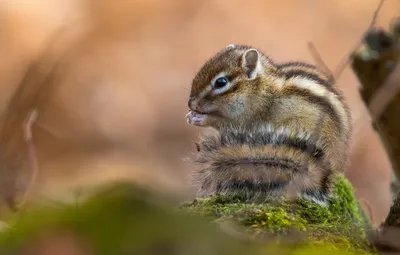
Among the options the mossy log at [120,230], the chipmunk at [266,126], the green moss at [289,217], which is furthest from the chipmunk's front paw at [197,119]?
the mossy log at [120,230]

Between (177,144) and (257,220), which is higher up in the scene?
(257,220)

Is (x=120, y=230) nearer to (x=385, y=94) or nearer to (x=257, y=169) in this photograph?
(x=257, y=169)

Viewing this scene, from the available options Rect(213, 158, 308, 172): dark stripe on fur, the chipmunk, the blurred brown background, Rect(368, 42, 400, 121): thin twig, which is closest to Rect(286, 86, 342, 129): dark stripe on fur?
the chipmunk

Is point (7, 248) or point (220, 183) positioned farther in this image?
point (220, 183)

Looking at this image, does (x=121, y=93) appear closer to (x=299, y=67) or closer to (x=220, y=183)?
(x=299, y=67)

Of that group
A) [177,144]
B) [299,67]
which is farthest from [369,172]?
[299,67]

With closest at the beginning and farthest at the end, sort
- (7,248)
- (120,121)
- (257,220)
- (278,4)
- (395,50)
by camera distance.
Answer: (7,248) → (257,220) → (395,50) → (120,121) → (278,4)

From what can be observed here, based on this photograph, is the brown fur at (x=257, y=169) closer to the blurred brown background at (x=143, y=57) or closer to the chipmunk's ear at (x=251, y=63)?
the chipmunk's ear at (x=251, y=63)

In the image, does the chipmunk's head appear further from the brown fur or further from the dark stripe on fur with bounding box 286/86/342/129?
the brown fur

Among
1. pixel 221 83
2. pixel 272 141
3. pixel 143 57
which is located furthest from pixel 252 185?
pixel 143 57
